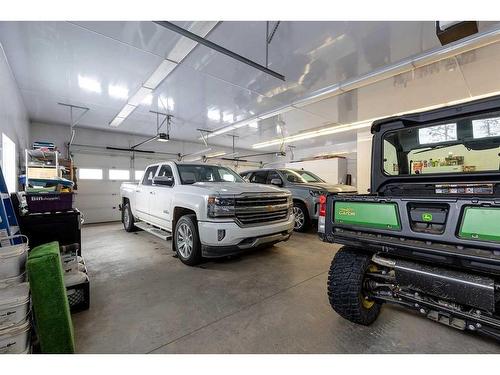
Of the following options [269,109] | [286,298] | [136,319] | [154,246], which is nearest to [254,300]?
[286,298]

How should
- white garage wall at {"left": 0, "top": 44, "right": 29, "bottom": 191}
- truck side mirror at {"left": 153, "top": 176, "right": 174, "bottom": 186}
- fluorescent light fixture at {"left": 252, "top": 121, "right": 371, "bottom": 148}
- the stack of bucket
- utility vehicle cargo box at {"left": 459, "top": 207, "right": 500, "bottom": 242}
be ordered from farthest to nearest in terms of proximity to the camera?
fluorescent light fixture at {"left": 252, "top": 121, "right": 371, "bottom": 148}, truck side mirror at {"left": 153, "top": 176, "right": 174, "bottom": 186}, white garage wall at {"left": 0, "top": 44, "right": 29, "bottom": 191}, the stack of bucket, utility vehicle cargo box at {"left": 459, "top": 207, "right": 500, "bottom": 242}

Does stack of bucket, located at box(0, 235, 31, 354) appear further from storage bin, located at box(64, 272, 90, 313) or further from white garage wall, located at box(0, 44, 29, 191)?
white garage wall, located at box(0, 44, 29, 191)

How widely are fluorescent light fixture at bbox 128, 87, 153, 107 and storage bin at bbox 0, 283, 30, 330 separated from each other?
4.02 m

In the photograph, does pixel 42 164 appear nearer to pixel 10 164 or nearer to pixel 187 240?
pixel 10 164

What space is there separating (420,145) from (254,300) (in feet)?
7.69

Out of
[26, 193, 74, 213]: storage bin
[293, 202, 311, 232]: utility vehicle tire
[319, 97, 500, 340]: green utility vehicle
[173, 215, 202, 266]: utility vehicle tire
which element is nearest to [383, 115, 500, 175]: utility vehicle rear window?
[319, 97, 500, 340]: green utility vehicle

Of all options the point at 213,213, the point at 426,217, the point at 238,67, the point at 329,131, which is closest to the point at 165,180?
the point at 213,213

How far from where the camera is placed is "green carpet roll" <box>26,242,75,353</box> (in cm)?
160

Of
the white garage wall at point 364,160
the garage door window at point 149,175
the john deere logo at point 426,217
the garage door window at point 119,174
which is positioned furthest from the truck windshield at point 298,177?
the garage door window at point 119,174

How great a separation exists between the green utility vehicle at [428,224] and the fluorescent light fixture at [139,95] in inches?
172

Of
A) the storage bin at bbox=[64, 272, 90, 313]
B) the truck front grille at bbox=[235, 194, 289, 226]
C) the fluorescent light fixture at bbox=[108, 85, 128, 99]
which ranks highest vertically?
the fluorescent light fixture at bbox=[108, 85, 128, 99]

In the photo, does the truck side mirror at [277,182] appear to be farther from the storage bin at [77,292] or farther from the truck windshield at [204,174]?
the storage bin at [77,292]

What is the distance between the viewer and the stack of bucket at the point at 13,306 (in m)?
1.47
